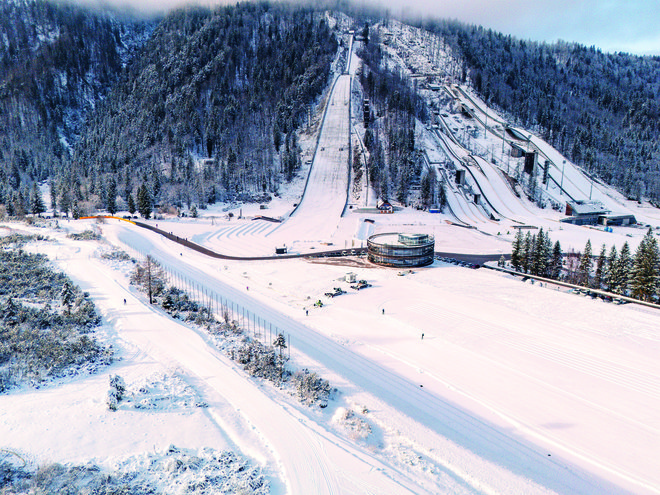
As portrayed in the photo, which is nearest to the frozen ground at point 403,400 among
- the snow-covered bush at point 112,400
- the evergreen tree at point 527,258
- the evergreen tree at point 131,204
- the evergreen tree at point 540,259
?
the snow-covered bush at point 112,400

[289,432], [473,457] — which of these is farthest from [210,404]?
[473,457]

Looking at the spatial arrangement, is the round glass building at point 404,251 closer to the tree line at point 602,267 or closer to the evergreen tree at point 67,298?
the tree line at point 602,267

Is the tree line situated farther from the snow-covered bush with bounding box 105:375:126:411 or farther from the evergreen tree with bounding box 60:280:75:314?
the evergreen tree with bounding box 60:280:75:314

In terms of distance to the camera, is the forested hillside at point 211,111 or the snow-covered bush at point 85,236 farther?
the forested hillside at point 211,111

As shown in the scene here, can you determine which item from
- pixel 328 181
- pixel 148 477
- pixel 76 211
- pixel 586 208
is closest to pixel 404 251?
pixel 148 477

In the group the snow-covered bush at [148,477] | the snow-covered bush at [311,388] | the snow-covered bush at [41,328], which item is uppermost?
the snow-covered bush at [41,328]

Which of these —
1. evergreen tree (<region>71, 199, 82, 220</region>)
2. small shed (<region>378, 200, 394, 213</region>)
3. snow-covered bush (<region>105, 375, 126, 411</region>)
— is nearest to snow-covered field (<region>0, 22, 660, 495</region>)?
snow-covered bush (<region>105, 375, 126, 411</region>)

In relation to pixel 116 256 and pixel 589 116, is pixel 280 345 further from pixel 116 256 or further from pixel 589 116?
pixel 589 116
